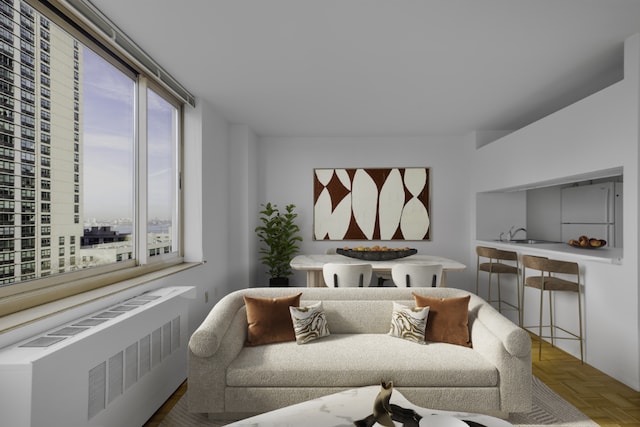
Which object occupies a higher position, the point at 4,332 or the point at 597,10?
the point at 597,10

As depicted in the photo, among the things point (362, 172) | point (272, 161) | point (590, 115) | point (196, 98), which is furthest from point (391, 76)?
point (272, 161)

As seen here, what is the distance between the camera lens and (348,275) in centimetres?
360

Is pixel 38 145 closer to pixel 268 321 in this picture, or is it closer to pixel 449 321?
pixel 268 321

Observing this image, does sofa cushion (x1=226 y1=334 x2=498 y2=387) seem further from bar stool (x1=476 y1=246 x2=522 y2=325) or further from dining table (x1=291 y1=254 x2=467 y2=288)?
bar stool (x1=476 y1=246 x2=522 y2=325)

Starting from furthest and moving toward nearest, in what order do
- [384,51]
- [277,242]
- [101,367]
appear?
1. [277,242]
2. [384,51]
3. [101,367]

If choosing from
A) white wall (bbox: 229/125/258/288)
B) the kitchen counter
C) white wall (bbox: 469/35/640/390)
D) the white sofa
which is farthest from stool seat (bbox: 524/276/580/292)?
white wall (bbox: 229/125/258/288)

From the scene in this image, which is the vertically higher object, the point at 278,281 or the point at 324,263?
the point at 324,263

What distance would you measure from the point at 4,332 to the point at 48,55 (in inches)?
→ 63.3

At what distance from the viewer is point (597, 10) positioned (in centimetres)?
242

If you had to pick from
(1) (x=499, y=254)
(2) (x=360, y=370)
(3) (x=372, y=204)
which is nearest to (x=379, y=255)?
(1) (x=499, y=254)

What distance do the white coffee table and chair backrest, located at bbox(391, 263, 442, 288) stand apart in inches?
64.3

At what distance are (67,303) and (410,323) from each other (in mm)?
2339

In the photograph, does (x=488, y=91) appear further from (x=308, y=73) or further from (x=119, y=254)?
(x=119, y=254)

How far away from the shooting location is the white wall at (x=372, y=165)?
597 centimetres
